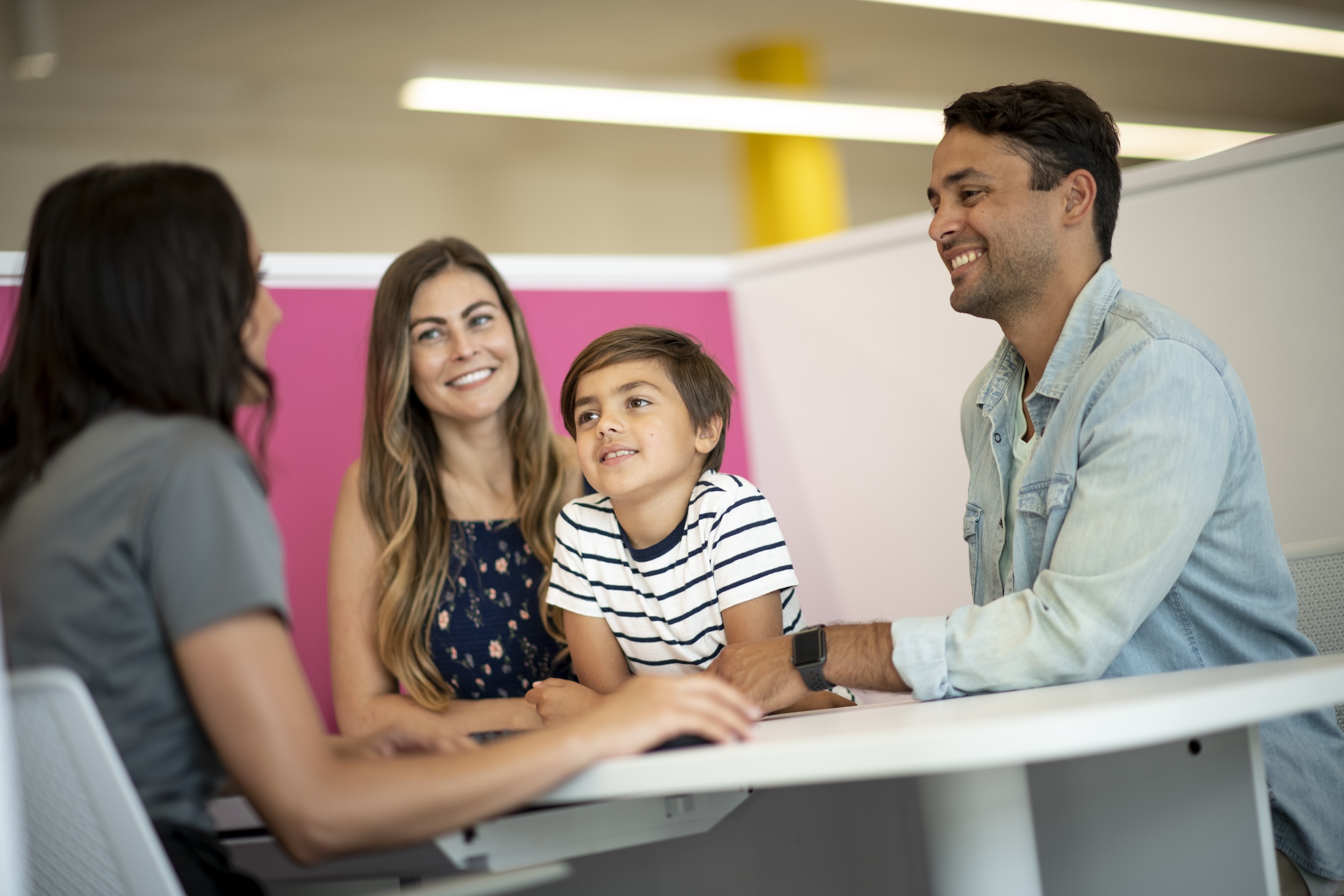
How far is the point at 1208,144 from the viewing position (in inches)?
392

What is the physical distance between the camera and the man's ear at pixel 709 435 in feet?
6.51

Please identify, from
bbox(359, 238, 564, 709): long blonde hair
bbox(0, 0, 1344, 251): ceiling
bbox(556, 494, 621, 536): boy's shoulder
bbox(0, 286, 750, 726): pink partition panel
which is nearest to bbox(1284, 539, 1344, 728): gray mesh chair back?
bbox(556, 494, 621, 536): boy's shoulder

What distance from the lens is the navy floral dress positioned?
2.10 m

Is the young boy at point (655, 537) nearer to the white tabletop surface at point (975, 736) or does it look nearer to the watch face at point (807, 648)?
the watch face at point (807, 648)

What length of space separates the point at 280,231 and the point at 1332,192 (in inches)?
286

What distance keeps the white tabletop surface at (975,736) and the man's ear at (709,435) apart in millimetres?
939

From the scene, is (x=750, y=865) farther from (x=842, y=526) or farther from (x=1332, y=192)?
(x=1332, y=192)

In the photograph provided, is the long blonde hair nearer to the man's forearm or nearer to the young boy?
the young boy

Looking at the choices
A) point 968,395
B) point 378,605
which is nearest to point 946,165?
point 968,395

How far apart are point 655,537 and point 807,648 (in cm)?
54

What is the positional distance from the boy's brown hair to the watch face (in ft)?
2.16

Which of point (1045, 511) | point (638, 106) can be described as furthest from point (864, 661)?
point (638, 106)

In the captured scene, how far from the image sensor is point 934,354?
8.73 ft

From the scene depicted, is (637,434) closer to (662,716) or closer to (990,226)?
(990,226)
